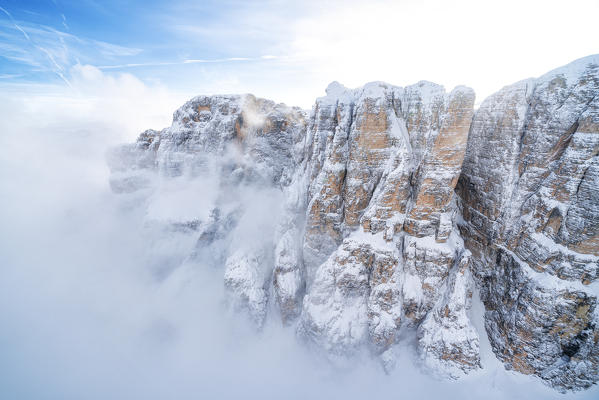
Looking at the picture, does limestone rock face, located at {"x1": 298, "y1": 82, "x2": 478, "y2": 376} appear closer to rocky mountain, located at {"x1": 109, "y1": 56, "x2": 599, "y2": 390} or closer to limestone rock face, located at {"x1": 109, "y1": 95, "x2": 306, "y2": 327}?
rocky mountain, located at {"x1": 109, "y1": 56, "x2": 599, "y2": 390}

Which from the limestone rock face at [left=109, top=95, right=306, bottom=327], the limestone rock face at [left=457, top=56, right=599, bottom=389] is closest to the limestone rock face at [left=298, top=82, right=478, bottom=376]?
the limestone rock face at [left=457, top=56, right=599, bottom=389]

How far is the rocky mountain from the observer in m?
15.1

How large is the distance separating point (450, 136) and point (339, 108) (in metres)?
11.1

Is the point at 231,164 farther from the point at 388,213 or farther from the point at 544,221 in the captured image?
the point at 544,221

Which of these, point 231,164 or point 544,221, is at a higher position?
point 231,164

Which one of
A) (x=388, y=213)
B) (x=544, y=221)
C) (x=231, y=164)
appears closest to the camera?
(x=544, y=221)

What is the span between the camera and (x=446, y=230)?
64.8ft

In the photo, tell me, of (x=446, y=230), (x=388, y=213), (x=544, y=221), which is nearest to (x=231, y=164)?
(x=388, y=213)

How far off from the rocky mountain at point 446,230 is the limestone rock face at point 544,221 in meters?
0.08

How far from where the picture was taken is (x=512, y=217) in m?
18.1

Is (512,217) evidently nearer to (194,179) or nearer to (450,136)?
(450,136)

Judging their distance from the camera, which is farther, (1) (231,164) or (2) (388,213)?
(1) (231,164)

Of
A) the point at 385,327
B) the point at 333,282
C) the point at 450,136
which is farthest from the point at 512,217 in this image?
the point at 333,282

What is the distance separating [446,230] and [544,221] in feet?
21.4
